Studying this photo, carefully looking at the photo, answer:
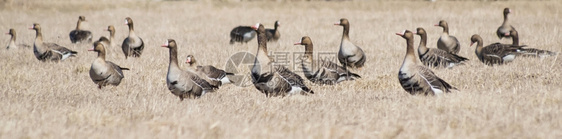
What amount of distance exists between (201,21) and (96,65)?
17783 millimetres

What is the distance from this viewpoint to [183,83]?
8891mm

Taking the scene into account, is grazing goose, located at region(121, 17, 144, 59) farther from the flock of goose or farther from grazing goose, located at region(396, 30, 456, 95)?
grazing goose, located at region(396, 30, 456, 95)

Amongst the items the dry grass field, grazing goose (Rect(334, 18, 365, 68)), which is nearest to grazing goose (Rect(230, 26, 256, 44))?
the dry grass field

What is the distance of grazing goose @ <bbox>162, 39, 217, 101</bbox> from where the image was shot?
8875mm

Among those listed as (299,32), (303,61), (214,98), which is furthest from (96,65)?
(299,32)

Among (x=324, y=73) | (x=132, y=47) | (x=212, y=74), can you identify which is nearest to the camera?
(x=324, y=73)

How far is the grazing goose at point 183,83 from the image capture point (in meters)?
8.88

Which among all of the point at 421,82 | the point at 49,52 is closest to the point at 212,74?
the point at 421,82

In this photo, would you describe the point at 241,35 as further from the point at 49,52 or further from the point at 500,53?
the point at 500,53

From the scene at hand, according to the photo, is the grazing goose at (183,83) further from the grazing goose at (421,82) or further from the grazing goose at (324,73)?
the grazing goose at (421,82)

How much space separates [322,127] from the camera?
653cm

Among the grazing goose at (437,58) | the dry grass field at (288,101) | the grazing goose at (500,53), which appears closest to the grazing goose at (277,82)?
the dry grass field at (288,101)

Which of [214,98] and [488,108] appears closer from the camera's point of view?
[488,108]

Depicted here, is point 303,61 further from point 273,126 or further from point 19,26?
point 19,26
